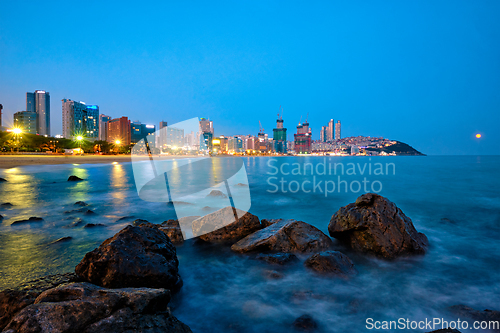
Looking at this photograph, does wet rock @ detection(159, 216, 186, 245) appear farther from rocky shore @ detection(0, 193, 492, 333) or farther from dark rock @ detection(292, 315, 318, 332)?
dark rock @ detection(292, 315, 318, 332)

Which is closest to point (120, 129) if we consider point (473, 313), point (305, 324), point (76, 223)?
point (76, 223)

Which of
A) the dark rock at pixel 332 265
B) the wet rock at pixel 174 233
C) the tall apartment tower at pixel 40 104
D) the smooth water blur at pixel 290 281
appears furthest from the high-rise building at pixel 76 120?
the dark rock at pixel 332 265

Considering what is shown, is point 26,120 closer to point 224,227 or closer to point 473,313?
point 224,227

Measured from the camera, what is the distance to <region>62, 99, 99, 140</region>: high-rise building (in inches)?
5881

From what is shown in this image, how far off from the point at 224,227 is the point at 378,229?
4.00 metres

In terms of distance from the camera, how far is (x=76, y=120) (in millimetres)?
153000

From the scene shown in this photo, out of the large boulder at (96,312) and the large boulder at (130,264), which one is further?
the large boulder at (130,264)

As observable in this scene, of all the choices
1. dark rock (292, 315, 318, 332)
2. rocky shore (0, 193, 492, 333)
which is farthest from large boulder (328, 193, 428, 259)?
dark rock (292, 315, 318, 332)

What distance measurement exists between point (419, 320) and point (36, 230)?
1019cm

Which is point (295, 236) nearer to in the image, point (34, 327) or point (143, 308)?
point (143, 308)

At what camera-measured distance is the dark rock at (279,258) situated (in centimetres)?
556

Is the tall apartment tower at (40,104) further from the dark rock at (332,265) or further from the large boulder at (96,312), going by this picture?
the dark rock at (332,265)

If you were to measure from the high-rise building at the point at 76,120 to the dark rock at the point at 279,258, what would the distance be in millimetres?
172014

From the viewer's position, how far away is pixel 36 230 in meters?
7.80
